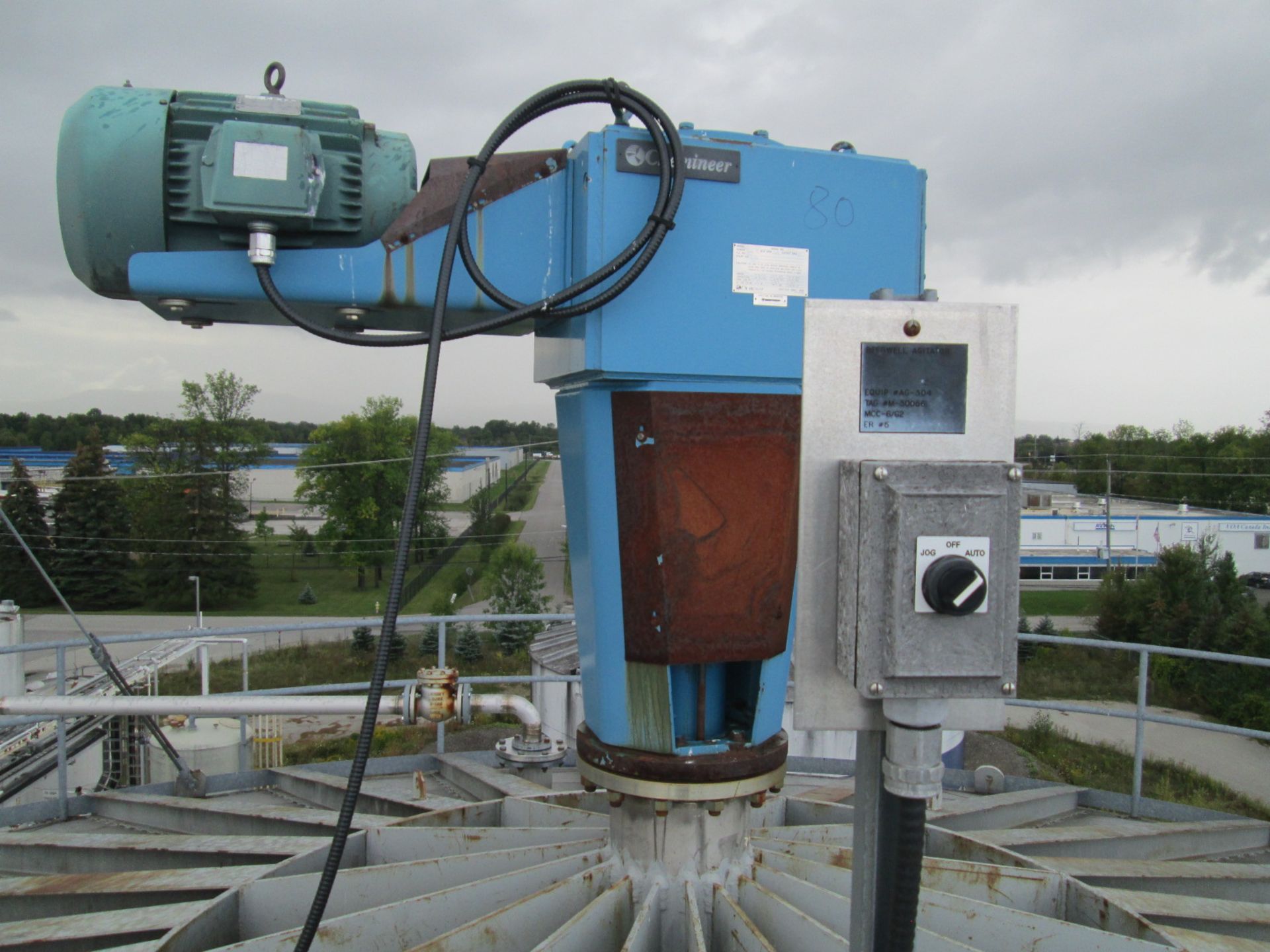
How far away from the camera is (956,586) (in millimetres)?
1288

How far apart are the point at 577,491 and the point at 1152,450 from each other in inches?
2948

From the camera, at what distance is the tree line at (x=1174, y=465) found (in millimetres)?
55969

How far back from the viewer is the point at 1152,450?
2611 inches

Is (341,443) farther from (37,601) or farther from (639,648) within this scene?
(639,648)

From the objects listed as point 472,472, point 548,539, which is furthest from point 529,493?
point 548,539

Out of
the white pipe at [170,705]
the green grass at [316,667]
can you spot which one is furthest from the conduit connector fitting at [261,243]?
the green grass at [316,667]

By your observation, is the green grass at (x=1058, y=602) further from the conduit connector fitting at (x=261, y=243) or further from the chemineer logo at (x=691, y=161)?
the conduit connector fitting at (x=261, y=243)

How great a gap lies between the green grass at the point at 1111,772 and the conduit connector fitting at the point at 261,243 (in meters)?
12.5

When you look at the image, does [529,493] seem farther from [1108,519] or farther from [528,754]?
[528,754]

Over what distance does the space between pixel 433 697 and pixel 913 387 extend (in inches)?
69.5

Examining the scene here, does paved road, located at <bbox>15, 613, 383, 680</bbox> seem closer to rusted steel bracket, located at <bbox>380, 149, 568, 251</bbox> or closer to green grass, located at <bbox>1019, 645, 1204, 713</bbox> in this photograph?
green grass, located at <bbox>1019, 645, 1204, 713</bbox>

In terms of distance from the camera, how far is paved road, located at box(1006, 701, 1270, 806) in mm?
18047

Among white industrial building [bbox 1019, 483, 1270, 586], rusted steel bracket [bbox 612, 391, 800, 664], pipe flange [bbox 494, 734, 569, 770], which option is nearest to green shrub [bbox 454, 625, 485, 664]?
pipe flange [bbox 494, 734, 569, 770]

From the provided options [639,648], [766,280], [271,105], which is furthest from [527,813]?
[271,105]
